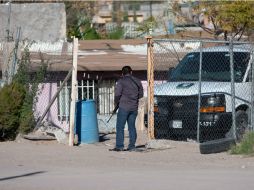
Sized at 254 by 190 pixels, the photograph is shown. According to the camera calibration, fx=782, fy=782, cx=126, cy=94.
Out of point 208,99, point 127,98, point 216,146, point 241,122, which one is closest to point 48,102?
point 127,98

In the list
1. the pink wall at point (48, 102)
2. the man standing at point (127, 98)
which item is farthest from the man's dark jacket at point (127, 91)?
the pink wall at point (48, 102)

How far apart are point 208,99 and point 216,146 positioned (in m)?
1.44

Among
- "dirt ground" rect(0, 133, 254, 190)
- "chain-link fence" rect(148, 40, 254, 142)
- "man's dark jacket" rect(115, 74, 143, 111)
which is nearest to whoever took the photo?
"dirt ground" rect(0, 133, 254, 190)

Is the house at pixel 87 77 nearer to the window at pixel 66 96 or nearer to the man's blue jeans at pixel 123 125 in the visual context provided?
the window at pixel 66 96

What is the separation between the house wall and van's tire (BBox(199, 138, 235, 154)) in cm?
1407

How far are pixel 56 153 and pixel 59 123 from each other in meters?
4.31

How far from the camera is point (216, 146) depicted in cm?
1441

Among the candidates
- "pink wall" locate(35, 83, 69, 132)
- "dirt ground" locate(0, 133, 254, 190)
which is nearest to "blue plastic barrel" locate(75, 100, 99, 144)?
"dirt ground" locate(0, 133, 254, 190)

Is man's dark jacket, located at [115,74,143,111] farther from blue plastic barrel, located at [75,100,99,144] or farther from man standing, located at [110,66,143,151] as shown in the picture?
blue plastic barrel, located at [75,100,99,144]

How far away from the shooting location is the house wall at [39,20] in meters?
28.1

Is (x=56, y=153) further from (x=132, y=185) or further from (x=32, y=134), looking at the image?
(x=132, y=185)

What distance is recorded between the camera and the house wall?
28062 millimetres

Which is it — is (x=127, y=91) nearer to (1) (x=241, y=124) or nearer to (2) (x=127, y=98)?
(2) (x=127, y=98)

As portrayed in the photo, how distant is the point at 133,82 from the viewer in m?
15.0
